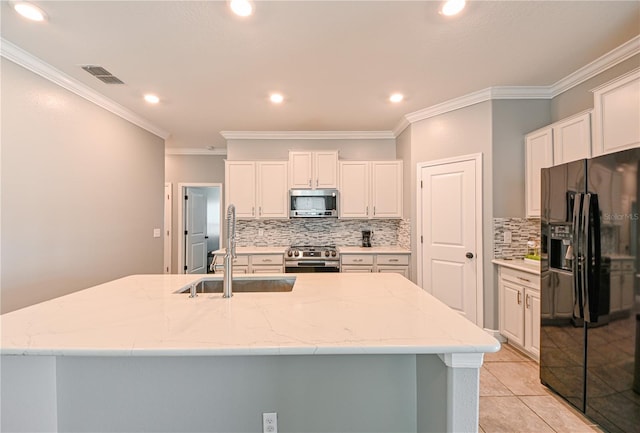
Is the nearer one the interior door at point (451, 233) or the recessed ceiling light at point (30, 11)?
the recessed ceiling light at point (30, 11)

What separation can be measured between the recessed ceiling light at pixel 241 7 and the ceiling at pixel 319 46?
55mm

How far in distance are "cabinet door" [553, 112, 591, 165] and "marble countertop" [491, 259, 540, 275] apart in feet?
3.14

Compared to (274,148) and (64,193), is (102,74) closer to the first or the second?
(64,193)

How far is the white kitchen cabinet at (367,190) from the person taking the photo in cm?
423

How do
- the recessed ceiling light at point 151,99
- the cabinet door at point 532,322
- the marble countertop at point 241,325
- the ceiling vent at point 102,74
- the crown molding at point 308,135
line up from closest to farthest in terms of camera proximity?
1. the marble countertop at point 241,325
2. the cabinet door at point 532,322
3. the ceiling vent at point 102,74
4. the recessed ceiling light at point 151,99
5. the crown molding at point 308,135

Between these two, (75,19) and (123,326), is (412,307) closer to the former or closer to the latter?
(123,326)

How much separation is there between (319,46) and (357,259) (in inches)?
101

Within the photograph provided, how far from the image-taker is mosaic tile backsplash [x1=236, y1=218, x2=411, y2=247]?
4.56m

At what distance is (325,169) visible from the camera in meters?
4.21

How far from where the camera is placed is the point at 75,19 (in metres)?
1.96

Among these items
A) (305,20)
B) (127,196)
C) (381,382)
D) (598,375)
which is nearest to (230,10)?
(305,20)

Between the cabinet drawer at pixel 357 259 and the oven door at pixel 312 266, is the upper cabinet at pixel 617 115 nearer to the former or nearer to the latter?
the cabinet drawer at pixel 357 259

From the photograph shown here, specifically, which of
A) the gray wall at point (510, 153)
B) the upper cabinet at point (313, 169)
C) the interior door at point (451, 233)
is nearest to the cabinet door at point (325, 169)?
the upper cabinet at point (313, 169)

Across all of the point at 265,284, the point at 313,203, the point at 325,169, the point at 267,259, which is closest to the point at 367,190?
the point at 325,169
